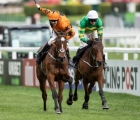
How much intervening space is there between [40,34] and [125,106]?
799 cm

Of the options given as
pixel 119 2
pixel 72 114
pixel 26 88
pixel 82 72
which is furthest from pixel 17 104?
pixel 119 2

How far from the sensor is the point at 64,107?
619 inches

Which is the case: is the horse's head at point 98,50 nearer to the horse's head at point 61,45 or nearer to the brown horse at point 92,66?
the brown horse at point 92,66

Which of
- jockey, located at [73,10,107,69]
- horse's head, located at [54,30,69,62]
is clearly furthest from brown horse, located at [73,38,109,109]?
horse's head, located at [54,30,69,62]

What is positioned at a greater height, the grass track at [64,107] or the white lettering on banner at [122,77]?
the white lettering on banner at [122,77]

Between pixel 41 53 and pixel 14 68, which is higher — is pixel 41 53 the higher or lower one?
the higher one

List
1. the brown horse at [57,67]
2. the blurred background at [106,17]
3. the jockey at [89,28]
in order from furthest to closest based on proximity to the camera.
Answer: the blurred background at [106,17] → the jockey at [89,28] → the brown horse at [57,67]

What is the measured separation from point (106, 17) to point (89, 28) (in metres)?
32.4

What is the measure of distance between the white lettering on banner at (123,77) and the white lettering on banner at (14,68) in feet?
11.6

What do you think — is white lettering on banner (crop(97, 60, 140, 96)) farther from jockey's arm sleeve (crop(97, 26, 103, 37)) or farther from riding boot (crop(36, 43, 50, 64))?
riding boot (crop(36, 43, 50, 64))

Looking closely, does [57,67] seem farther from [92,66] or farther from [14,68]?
[14,68]

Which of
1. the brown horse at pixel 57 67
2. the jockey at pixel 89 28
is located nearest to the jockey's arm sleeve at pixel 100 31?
the jockey at pixel 89 28

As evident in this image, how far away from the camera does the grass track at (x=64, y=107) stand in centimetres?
1328

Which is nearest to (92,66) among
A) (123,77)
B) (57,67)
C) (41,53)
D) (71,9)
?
(41,53)
